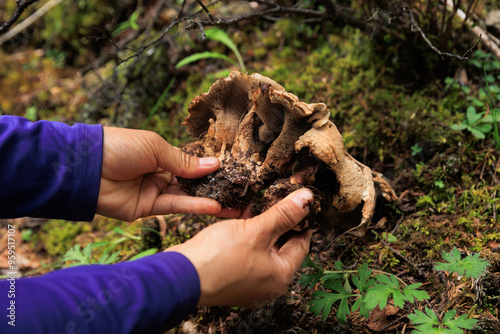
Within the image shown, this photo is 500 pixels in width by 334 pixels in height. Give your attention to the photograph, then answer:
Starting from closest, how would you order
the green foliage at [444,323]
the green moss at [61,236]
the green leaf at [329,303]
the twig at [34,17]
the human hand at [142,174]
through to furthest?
the green foliage at [444,323] < the green leaf at [329,303] < the human hand at [142,174] < the green moss at [61,236] < the twig at [34,17]

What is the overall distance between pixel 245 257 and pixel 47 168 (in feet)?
5.01

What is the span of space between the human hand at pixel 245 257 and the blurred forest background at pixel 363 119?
40cm

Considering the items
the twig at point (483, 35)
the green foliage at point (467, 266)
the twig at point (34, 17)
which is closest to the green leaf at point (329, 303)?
the green foliage at point (467, 266)

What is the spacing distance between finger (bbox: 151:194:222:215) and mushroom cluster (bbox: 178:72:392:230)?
60mm

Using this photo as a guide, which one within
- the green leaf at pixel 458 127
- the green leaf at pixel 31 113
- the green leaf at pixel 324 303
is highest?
the green leaf at pixel 458 127

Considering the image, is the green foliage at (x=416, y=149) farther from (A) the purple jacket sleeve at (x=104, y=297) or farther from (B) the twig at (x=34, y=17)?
(B) the twig at (x=34, y=17)

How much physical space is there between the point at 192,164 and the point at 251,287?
3.43 ft

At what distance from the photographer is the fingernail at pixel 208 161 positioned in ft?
8.68

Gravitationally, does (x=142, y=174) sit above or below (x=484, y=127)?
below

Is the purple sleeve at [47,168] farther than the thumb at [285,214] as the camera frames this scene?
Yes

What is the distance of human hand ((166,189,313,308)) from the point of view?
1.87m

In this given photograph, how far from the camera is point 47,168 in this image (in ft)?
8.02

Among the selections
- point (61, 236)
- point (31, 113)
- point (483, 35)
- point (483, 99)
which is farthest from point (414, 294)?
point (31, 113)

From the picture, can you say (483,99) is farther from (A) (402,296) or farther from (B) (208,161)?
(B) (208,161)
